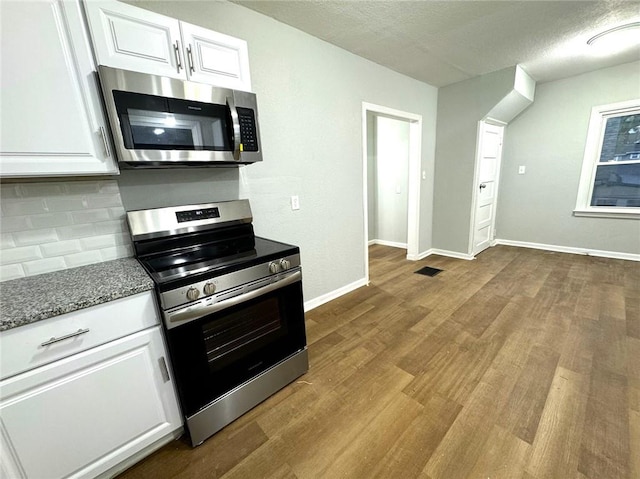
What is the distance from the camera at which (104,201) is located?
1431 millimetres

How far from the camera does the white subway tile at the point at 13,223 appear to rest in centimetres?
121

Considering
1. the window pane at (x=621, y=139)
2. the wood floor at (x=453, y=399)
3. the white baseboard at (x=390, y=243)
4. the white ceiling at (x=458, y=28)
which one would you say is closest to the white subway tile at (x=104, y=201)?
the wood floor at (x=453, y=399)

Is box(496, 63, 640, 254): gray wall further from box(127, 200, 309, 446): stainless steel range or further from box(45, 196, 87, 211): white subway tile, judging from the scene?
box(45, 196, 87, 211): white subway tile

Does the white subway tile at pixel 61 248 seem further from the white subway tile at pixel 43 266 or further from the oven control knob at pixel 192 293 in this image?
the oven control knob at pixel 192 293

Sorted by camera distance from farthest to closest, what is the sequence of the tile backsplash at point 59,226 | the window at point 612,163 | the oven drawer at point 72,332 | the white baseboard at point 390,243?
the white baseboard at point 390,243 < the window at point 612,163 < the tile backsplash at point 59,226 < the oven drawer at point 72,332

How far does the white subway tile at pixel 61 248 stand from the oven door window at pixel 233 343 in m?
0.77

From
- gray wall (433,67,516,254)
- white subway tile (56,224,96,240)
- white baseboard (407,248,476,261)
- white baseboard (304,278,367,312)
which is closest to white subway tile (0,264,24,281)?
white subway tile (56,224,96,240)

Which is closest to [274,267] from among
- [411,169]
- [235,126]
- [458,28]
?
[235,126]

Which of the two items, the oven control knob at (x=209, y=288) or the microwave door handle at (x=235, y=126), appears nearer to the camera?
the oven control knob at (x=209, y=288)

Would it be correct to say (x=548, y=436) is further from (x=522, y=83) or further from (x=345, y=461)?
(x=522, y=83)

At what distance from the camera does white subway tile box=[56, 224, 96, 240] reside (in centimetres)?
134

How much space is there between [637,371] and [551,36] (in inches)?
109

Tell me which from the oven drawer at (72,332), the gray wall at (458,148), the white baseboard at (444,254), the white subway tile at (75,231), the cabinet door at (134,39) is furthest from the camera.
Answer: the white baseboard at (444,254)

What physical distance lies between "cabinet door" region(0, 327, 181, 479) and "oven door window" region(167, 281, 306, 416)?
114 millimetres
